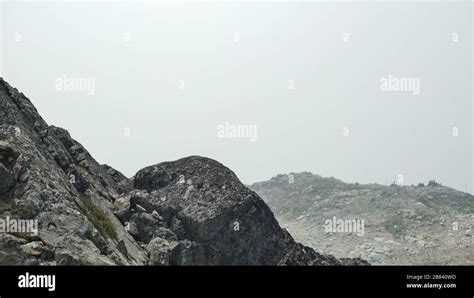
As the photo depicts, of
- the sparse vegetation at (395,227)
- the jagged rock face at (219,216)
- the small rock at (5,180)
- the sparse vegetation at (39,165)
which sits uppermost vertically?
the sparse vegetation at (39,165)

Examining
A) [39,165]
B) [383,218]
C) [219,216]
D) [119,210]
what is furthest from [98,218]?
[383,218]

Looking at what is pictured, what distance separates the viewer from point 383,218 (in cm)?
7144

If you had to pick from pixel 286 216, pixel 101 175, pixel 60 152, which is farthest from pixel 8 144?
pixel 286 216

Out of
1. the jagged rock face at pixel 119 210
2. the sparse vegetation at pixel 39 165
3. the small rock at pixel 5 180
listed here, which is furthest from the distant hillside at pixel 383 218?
the small rock at pixel 5 180

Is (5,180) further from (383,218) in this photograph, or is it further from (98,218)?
(383,218)

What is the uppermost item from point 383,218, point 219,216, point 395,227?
point 219,216

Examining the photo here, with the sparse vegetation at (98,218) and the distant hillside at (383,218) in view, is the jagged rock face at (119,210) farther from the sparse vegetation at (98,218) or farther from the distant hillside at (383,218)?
the distant hillside at (383,218)

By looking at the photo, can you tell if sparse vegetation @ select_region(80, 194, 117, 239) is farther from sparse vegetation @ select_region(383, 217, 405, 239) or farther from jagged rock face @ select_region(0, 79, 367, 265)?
sparse vegetation @ select_region(383, 217, 405, 239)

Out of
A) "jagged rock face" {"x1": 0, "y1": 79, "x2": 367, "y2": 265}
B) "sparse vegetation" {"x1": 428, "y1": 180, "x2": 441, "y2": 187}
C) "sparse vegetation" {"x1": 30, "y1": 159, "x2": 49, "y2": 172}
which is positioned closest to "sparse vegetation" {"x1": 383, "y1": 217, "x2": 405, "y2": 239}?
"sparse vegetation" {"x1": 428, "y1": 180, "x2": 441, "y2": 187}

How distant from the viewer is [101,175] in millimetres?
23375

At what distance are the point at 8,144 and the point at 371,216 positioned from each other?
64695 mm

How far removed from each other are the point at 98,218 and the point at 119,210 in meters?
2.09

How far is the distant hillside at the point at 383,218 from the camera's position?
56.6 m

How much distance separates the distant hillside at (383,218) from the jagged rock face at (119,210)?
3787cm
